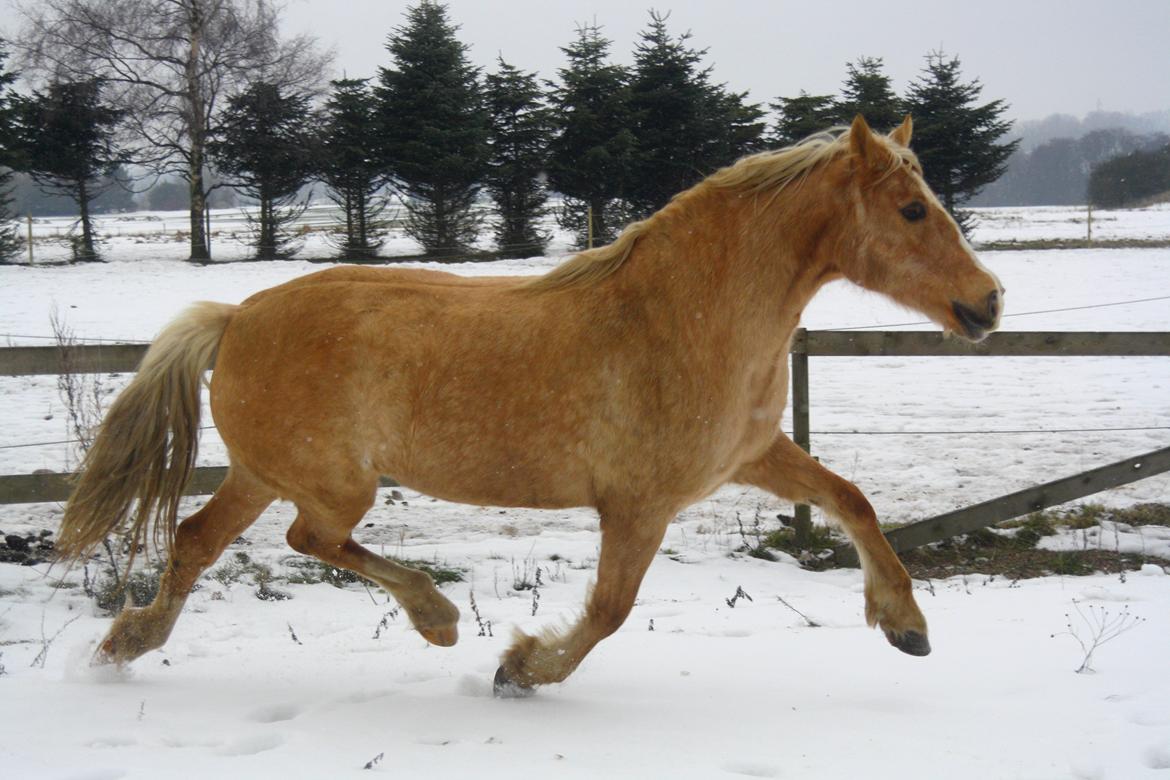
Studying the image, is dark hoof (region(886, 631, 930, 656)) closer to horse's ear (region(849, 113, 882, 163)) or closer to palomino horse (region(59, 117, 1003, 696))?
palomino horse (region(59, 117, 1003, 696))

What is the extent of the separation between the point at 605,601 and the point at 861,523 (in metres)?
1.04

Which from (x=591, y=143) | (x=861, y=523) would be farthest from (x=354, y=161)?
(x=861, y=523)

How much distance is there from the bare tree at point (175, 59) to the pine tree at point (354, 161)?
1.41 metres

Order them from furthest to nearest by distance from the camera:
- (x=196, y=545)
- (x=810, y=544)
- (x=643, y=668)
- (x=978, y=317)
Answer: (x=810, y=544) → (x=643, y=668) → (x=196, y=545) → (x=978, y=317)

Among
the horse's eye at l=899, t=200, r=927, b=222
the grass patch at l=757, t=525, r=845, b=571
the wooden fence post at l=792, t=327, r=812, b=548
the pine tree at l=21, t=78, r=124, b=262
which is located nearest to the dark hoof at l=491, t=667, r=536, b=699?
the horse's eye at l=899, t=200, r=927, b=222

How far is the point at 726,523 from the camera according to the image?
246 inches

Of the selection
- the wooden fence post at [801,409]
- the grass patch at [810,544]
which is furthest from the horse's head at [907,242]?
the grass patch at [810,544]

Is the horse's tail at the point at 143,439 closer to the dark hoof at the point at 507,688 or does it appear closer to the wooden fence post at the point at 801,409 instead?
the dark hoof at the point at 507,688

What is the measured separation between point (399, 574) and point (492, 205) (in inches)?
804

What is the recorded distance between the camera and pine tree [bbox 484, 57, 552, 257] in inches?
874

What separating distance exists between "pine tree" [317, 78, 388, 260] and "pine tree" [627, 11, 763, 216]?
647cm

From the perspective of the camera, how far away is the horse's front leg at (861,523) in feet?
11.0

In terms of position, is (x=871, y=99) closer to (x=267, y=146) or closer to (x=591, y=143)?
(x=591, y=143)

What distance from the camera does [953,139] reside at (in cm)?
2198
